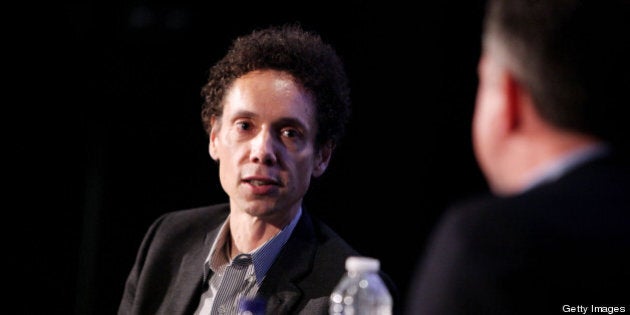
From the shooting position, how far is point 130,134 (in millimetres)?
3469

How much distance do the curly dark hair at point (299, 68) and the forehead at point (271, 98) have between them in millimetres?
31

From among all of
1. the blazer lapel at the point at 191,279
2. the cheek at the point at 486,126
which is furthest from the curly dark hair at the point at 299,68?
the cheek at the point at 486,126

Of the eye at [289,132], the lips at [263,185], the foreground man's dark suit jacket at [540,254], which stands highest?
the eye at [289,132]

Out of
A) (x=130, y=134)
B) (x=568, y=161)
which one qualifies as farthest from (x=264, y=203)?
(x=130, y=134)

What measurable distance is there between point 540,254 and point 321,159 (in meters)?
1.48

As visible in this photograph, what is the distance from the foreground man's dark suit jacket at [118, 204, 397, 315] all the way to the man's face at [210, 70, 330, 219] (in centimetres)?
14

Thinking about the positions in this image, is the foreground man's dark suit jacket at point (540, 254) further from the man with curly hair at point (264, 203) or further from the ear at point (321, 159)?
the ear at point (321, 159)

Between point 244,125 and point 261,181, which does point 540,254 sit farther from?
point 244,125

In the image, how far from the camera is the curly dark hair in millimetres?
2297

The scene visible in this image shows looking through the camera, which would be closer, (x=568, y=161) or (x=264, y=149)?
(x=568, y=161)

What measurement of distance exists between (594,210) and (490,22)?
13.0 inches

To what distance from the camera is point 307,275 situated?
83.7 inches

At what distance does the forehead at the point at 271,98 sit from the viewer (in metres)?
2.17

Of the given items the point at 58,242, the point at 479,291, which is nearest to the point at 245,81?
the point at 479,291
